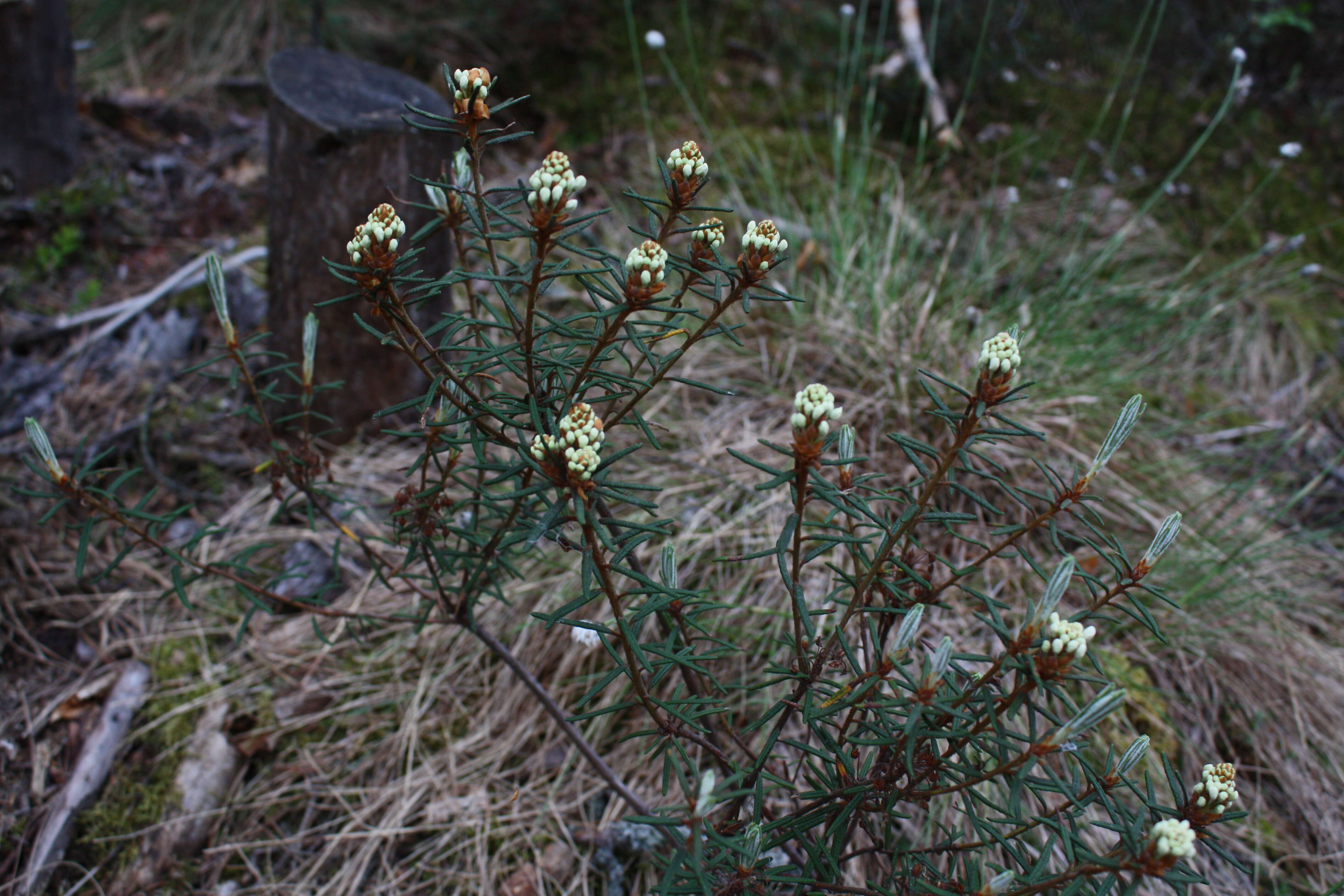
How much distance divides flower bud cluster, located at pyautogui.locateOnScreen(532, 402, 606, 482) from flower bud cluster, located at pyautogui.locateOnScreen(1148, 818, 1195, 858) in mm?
620

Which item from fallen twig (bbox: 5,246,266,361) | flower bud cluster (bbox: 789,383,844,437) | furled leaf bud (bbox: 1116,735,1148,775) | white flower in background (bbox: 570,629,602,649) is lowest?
fallen twig (bbox: 5,246,266,361)

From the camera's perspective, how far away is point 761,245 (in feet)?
2.83

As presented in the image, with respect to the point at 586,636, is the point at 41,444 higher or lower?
higher

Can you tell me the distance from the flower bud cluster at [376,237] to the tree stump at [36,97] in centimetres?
327

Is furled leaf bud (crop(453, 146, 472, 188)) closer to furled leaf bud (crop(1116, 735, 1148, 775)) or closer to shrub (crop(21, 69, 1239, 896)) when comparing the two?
shrub (crop(21, 69, 1239, 896))

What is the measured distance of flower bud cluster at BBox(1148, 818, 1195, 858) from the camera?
71 cm

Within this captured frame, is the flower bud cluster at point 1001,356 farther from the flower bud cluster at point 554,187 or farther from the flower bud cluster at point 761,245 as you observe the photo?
the flower bud cluster at point 554,187

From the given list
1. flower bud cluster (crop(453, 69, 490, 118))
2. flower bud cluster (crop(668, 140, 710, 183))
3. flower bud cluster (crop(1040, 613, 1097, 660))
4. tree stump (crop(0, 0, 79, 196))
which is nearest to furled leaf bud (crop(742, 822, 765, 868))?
flower bud cluster (crop(1040, 613, 1097, 660))

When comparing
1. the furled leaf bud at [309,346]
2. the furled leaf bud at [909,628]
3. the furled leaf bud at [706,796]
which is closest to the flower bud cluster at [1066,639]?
the furled leaf bud at [909,628]

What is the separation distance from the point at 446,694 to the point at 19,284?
2.27m

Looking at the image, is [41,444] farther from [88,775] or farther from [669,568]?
[88,775]

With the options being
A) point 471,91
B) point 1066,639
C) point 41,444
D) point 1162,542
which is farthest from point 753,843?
point 41,444

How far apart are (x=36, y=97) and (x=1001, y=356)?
3.84 m

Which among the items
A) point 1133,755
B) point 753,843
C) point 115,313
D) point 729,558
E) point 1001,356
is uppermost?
point 1001,356
